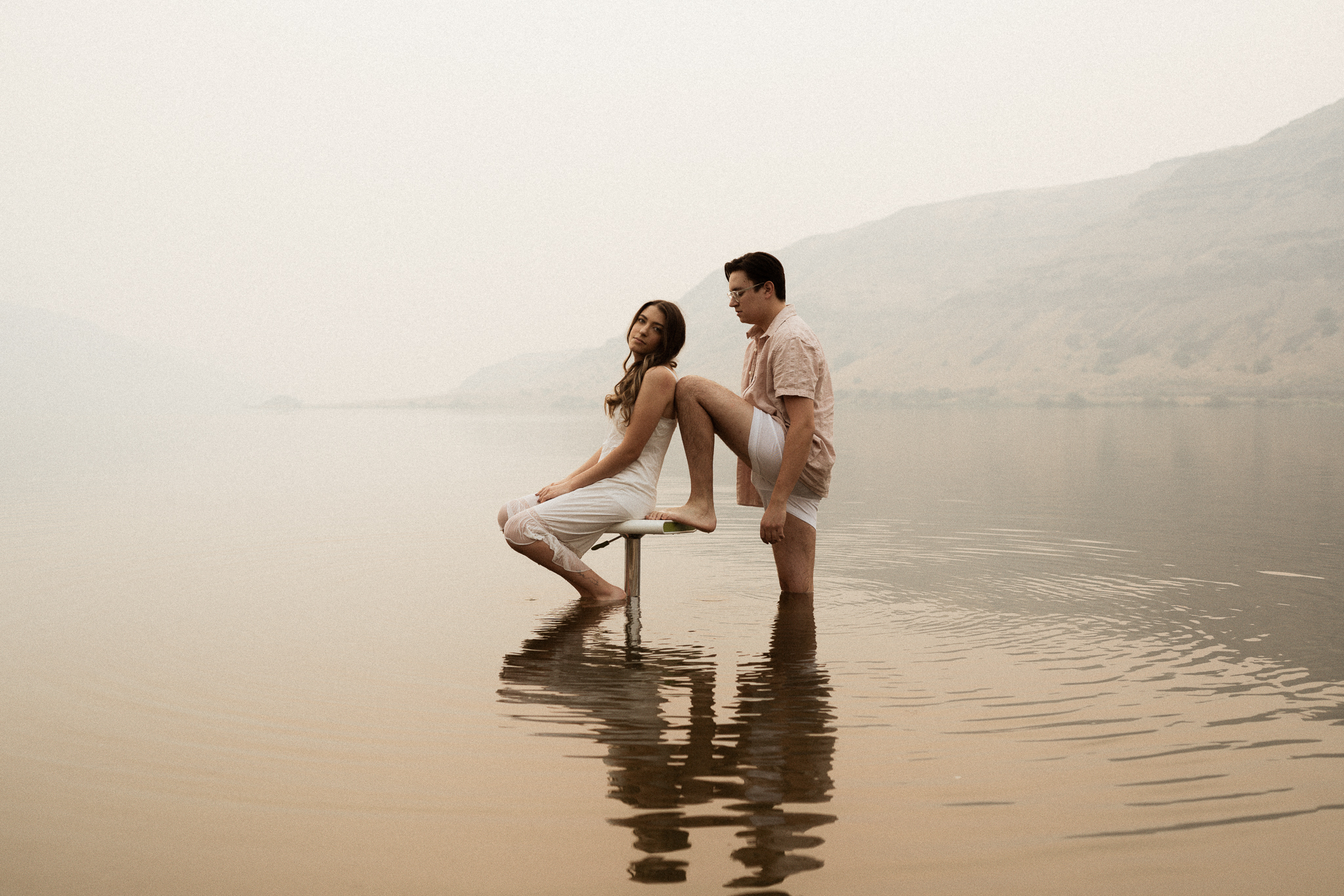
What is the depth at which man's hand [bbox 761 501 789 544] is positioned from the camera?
18.8 ft

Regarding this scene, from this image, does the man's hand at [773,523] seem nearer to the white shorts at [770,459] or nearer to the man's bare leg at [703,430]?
the white shorts at [770,459]

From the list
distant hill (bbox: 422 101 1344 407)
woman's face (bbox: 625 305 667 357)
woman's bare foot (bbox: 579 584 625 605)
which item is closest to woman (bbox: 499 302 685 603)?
woman's face (bbox: 625 305 667 357)

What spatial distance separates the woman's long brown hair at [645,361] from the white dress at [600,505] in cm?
12

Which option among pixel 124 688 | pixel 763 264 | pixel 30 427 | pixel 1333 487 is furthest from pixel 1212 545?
pixel 30 427

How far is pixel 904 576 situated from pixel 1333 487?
9.35 m

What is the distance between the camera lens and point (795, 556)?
6.43 m

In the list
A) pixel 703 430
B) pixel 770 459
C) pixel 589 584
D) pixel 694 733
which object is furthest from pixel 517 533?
pixel 694 733

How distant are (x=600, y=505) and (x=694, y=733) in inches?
86.1

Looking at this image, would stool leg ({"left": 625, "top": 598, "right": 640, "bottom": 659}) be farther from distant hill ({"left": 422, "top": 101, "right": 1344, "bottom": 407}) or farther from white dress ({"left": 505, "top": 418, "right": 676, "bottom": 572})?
distant hill ({"left": 422, "top": 101, "right": 1344, "bottom": 407})

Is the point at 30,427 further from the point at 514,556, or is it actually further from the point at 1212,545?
the point at 1212,545

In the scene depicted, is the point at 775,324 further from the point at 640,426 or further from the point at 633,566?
the point at 633,566

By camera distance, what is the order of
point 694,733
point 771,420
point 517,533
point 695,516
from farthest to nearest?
point 771,420
point 517,533
point 695,516
point 694,733

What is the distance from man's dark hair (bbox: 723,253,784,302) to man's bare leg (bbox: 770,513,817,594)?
1305 mm

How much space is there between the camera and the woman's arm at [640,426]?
5820 mm
